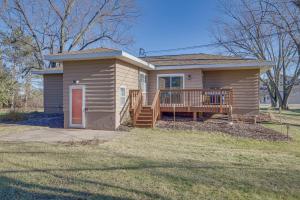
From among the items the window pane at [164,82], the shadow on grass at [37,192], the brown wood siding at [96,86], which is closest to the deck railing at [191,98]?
the window pane at [164,82]

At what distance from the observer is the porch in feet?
35.8

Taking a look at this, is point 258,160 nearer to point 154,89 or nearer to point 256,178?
point 256,178

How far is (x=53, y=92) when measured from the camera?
16.5 meters

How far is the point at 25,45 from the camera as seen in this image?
25.2 m

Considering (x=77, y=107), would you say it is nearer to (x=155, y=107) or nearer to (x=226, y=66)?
(x=155, y=107)

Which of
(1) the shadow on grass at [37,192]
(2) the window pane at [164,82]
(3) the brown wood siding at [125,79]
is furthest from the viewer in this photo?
(2) the window pane at [164,82]

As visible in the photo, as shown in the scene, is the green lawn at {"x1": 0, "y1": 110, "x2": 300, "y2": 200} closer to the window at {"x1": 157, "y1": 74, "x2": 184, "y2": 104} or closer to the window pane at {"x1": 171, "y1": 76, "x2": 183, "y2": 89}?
the window at {"x1": 157, "y1": 74, "x2": 184, "y2": 104}

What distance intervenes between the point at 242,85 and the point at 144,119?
687cm

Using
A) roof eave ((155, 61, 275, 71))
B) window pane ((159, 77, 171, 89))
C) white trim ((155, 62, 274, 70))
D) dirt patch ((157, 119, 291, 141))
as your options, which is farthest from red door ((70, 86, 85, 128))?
white trim ((155, 62, 274, 70))

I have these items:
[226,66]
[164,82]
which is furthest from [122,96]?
[226,66]

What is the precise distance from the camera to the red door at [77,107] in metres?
10.7

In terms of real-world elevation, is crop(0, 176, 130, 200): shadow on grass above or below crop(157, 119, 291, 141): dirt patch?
below

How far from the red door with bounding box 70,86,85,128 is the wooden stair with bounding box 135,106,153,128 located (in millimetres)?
2638

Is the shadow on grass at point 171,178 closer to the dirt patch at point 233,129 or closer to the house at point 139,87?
the dirt patch at point 233,129
